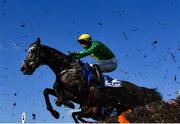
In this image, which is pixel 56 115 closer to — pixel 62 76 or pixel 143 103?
pixel 62 76

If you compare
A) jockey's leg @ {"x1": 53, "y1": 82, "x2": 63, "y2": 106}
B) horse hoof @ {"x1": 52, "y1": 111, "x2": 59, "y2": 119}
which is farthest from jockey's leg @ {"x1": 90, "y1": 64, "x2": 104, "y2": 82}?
horse hoof @ {"x1": 52, "y1": 111, "x2": 59, "y2": 119}

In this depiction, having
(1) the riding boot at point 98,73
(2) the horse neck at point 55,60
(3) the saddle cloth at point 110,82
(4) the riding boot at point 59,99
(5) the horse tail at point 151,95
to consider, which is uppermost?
(2) the horse neck at point 55,60

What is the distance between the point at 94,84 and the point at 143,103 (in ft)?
7.99

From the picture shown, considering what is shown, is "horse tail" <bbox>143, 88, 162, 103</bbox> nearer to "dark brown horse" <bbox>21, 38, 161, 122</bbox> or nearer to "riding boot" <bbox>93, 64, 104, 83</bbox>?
"dark brown horse" <bbox>21, 38, 161, 122</bbox>

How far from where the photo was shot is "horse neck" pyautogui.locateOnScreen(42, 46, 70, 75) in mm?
18094

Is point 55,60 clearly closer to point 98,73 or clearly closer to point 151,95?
point 98,73

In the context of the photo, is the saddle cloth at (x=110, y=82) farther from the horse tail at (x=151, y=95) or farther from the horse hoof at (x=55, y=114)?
the horse hoof at (x=55, y=114)

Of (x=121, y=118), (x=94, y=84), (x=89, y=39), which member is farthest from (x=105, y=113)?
(x=121, y=118)

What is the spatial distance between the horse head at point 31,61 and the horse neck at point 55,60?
0.94 feet

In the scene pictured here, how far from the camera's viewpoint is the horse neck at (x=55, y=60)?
18.1 metres

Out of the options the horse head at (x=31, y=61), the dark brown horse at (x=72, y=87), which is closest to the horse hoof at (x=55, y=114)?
the dark brown horse at (x=72, y=87)

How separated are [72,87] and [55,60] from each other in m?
1.27

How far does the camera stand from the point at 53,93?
58.6ft

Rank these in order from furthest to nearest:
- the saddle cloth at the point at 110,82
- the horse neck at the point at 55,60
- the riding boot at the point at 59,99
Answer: the saddle cloth at the point at 110,82, the horse neck at the point at 55,60, the riding boot at the point at 59,99
